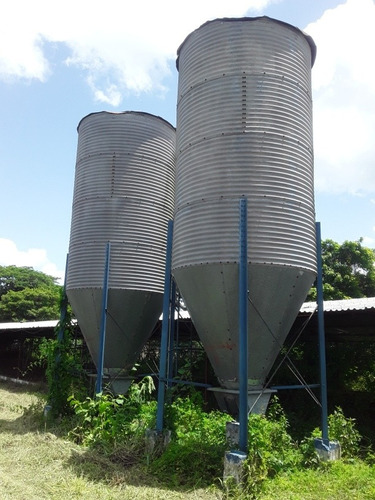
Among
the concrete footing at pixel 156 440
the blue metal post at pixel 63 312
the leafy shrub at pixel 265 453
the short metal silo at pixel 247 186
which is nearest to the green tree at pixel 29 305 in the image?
the blue metal post at pixel 63 312

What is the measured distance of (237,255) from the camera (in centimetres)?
629

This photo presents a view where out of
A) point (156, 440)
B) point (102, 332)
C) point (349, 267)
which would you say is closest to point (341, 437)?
point (156, 440)

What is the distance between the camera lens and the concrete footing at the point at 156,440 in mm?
6871

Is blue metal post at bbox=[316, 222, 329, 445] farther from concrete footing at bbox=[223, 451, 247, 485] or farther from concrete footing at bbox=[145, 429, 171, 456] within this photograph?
concrete footing at bbox=[145, 429, 171, 456]

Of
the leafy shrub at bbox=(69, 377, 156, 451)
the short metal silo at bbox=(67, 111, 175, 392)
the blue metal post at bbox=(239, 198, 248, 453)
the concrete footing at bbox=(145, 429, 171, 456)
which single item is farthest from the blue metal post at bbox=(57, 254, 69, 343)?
the blue metal post at bbox=(239, 198, 248, 453)

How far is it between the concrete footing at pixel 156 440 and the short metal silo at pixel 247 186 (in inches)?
51.7

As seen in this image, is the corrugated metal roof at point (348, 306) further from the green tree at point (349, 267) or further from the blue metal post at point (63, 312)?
the green tree at point (349, 267)

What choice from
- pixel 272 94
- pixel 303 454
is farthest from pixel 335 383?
pixel 272 94

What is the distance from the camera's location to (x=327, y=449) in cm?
673

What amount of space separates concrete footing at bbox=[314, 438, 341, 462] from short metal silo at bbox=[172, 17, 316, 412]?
132 cm

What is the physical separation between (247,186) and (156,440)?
4.21 metres

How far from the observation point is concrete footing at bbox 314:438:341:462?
6711 mm

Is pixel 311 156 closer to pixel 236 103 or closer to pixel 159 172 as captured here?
pixel 236 103

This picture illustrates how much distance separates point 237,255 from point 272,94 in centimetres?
271
